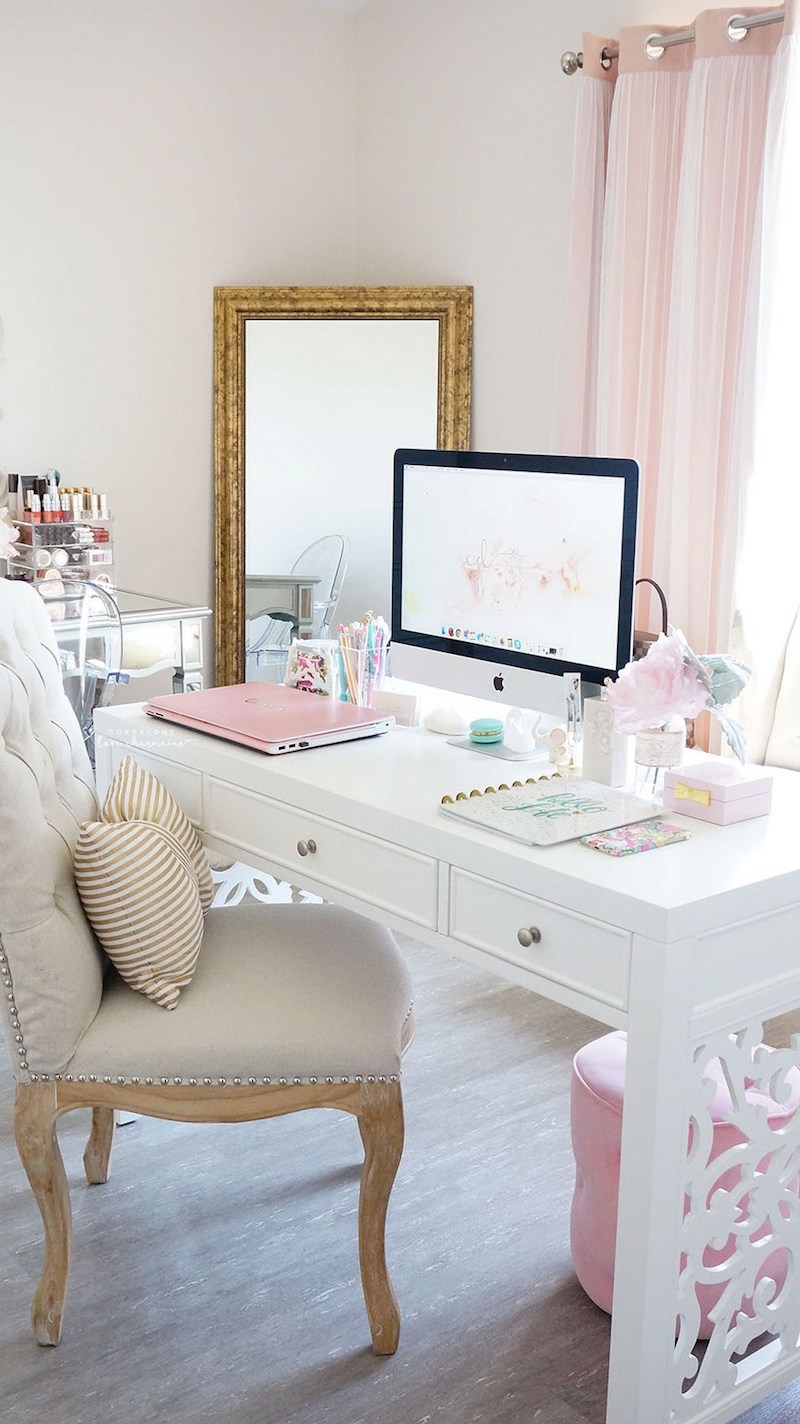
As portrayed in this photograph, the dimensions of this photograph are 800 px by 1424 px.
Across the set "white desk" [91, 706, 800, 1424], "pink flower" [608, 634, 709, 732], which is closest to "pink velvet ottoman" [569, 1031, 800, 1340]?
"white desk" [91, 706, 800, 1424]

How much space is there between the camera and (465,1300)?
1854mm

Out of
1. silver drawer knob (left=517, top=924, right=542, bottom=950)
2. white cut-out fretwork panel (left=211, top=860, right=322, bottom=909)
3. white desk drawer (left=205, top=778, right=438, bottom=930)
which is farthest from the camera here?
white cut-out fretwork panel (left=211, top=860, right=322, bottom=909)

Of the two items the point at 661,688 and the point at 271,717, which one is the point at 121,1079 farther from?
the point at 661,688

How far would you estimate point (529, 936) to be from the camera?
1.50m

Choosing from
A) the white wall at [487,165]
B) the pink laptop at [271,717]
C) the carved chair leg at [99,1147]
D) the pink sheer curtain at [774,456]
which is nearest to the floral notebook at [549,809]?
the pink laptop at [271,717]

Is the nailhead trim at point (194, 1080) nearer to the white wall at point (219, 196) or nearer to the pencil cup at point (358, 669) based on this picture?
the pencil cup at point (358, 669)

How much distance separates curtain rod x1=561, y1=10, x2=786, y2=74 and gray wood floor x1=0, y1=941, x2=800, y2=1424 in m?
2.06

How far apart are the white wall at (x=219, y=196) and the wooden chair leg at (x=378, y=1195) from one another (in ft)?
7.07

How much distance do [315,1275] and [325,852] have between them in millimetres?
631

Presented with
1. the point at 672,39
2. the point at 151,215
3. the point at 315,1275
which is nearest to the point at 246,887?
the point at 315,1275

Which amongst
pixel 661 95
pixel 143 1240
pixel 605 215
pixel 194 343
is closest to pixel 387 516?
pixel 194 343

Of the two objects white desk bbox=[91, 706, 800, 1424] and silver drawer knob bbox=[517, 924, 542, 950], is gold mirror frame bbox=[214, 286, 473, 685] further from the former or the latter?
silver drawer knob bbox=[517, 924, 542, 950]

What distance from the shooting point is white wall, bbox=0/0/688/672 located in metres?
3.34

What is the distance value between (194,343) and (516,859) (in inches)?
103
